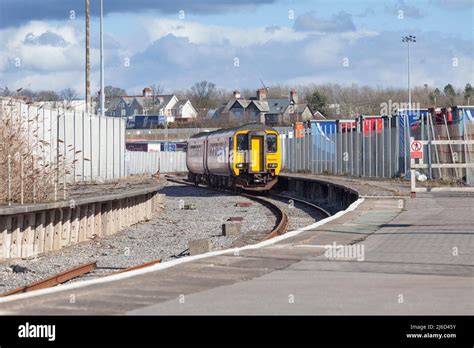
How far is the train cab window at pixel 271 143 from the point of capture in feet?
130

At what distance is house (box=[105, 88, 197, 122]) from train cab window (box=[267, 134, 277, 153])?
83591 millimetres

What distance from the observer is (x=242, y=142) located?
1519 inches

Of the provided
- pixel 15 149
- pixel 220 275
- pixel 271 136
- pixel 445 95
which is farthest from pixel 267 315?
pixel 445 95

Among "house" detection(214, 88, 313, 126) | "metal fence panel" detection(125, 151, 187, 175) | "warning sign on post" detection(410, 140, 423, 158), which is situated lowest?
"metal fence panel" detection(125, 151, 187, 175)

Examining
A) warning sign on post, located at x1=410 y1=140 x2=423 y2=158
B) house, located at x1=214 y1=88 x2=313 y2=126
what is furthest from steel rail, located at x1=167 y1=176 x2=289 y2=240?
house, located at x1=214 y1=88 x2=313 y2=126

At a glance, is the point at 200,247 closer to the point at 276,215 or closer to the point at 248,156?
the point at 276,215

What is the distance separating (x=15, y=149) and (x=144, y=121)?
93.9 meters

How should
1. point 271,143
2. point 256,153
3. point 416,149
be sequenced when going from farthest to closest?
1. point 271,143
2. point 256,153
3. point 416,149

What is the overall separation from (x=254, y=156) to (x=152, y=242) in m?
19.3

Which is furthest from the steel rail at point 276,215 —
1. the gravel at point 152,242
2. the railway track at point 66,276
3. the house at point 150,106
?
the house at point 150,106

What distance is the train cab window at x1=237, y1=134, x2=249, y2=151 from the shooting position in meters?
38.5

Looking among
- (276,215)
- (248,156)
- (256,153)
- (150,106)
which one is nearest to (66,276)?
(276,215)

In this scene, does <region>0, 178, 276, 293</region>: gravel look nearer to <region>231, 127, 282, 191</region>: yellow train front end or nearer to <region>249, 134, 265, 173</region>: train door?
<region>231, 127, 282, 191</region>: yellow train front end
